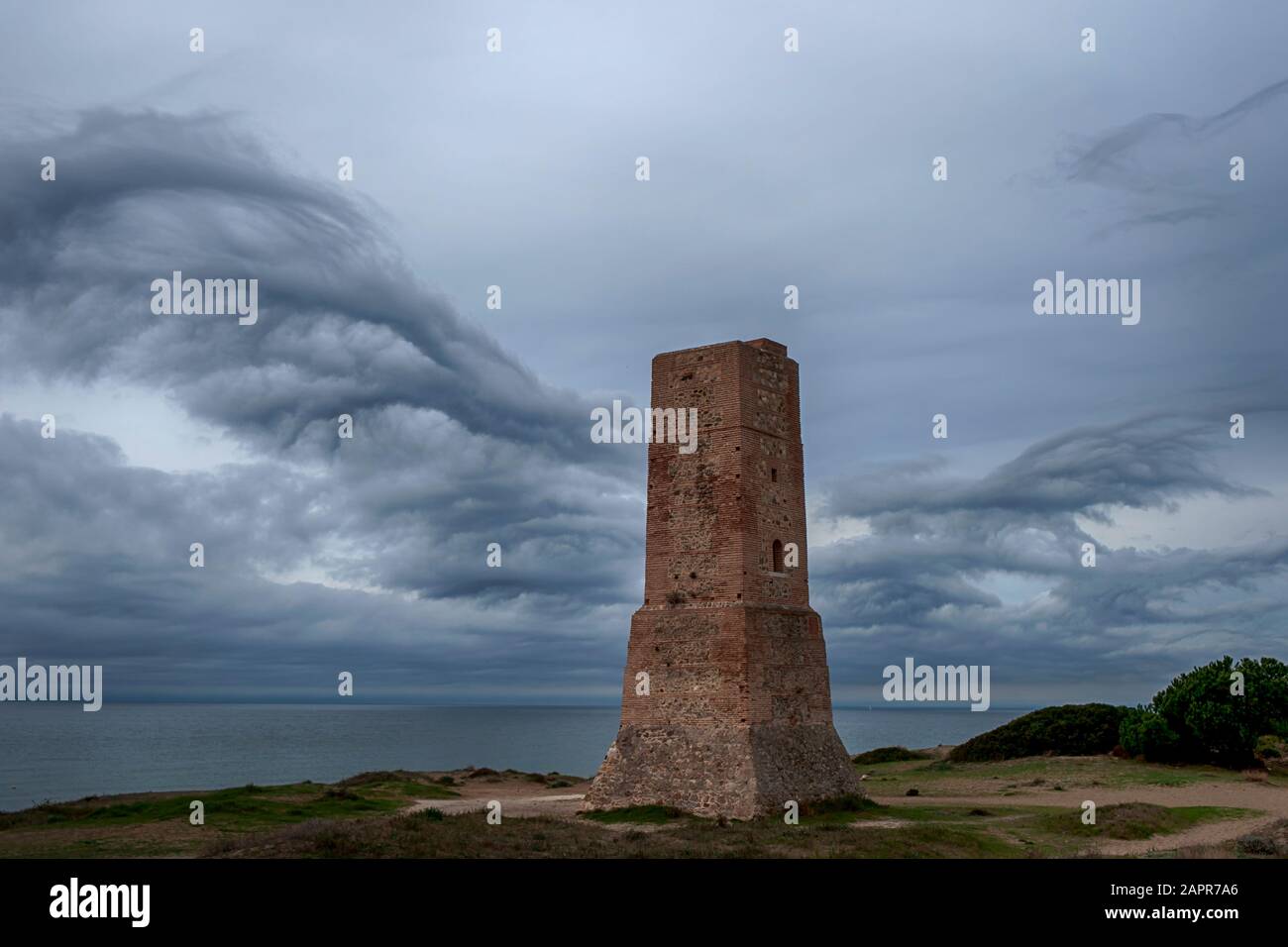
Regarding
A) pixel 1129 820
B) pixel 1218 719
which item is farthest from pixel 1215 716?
pixel 1129 820

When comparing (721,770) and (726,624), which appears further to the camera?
(726,624)

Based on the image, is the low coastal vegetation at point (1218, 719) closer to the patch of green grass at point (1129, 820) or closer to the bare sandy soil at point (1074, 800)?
Result: the bare sandy soil at point (1074, 800)

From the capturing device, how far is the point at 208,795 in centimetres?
2752

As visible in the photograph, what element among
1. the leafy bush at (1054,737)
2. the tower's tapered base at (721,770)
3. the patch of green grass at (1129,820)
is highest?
the tower's tapered base at (721,770)

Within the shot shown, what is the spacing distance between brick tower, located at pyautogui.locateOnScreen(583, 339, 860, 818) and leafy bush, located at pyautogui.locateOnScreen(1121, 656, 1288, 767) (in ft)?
55.0

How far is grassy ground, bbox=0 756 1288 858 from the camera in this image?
53.9 feet

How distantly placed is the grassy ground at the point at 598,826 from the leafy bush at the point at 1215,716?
1.71m

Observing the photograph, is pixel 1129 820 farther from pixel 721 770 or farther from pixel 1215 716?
pixel 1215 716

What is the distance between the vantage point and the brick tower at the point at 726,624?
21953 mm

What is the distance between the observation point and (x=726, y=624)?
73.6 ft

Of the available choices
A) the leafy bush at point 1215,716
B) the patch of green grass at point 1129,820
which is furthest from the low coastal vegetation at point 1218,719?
the patch of green grass at point 1129,820

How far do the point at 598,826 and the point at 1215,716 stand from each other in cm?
2369
